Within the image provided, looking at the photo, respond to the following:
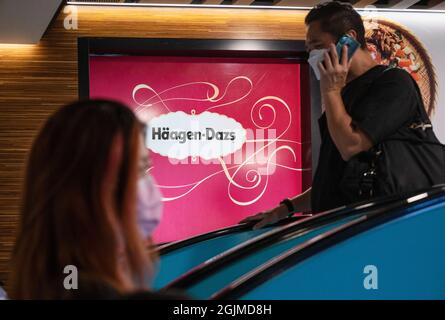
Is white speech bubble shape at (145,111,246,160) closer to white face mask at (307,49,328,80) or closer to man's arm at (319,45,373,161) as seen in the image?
white face mask at (307,49,328,80)

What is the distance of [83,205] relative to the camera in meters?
1.14

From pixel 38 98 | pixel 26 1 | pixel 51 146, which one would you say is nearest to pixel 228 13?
pixel 38 98

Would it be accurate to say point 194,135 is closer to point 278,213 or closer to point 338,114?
point 278,213

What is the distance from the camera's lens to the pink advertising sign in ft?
24.1

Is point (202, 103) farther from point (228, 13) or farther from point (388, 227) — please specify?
point (388, 227)

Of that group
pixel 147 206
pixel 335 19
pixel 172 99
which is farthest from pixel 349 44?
pixel 172 99

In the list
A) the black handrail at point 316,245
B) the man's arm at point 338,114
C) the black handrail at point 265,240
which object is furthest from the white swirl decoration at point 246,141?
the black handrail at point 316,245

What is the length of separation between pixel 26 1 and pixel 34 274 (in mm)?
4521

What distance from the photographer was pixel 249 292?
191cm

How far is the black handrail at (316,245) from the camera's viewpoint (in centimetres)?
190

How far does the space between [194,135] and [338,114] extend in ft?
16.2

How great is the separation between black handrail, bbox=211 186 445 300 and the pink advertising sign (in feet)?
17.3

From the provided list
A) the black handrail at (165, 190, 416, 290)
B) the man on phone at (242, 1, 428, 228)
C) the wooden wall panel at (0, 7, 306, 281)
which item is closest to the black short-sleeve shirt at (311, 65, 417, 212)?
the man on phone at (242, 1, 428, 228)

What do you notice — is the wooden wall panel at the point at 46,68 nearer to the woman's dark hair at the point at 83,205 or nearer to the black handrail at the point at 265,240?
the black handrail at the point at 265,240
